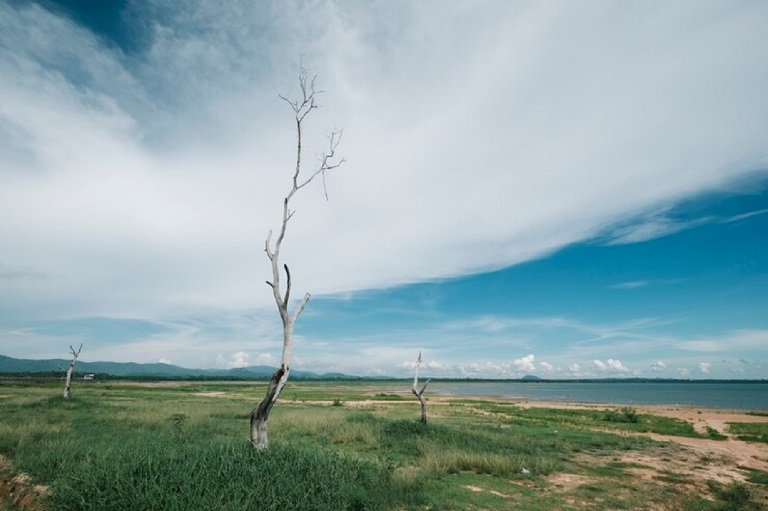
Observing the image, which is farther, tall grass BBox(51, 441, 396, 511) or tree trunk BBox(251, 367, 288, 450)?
tree trunk BBox(251, 367, 288, 450)

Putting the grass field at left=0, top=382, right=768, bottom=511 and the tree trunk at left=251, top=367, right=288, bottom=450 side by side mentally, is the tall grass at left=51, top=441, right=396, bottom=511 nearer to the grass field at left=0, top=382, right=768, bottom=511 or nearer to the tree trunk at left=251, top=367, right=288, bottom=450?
the grass field at left=0, top=382, right=768, bottom=511

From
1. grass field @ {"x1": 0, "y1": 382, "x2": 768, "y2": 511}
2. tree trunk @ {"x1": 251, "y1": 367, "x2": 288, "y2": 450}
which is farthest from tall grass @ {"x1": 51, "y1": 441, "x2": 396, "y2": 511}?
tree trunk @ {"x1": 251, "y1": 367, "x2": 288, "y2": 450}

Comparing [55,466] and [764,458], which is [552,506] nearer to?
[55,466]

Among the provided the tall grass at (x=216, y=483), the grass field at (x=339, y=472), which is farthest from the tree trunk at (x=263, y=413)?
the tall grass at (x=216, y=483)

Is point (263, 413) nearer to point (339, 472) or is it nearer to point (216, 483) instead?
point (339, 472)

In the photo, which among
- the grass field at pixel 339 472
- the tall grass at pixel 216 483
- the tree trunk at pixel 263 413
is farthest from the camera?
the tree trunk at pixel 263 413

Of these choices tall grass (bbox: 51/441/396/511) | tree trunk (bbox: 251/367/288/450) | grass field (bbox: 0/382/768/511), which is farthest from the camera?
tree trunk (bbox: 251/367/288/450)

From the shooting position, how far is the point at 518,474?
565 inches

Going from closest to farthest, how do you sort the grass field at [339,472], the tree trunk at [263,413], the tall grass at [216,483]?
the tall grass at [216,483], the grass field at [339,472], the tree trunk at [263,413]

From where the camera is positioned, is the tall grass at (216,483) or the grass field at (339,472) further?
the grass field at (339,472)

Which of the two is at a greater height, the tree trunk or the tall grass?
the tree trunk

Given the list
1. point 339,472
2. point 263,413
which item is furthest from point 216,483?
point 263,413

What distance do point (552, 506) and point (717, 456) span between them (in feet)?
50.3

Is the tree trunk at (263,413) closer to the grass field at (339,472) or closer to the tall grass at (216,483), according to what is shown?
the grass field at (339,472)
